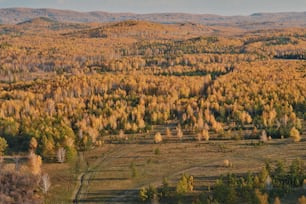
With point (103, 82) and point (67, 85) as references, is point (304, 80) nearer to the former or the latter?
point (103, 82)

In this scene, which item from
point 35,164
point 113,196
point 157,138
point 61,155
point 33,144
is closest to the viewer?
point 113,196

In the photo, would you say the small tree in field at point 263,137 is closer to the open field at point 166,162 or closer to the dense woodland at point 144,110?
the dense woodland at point 144,110

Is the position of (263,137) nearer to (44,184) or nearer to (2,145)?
(44,184)

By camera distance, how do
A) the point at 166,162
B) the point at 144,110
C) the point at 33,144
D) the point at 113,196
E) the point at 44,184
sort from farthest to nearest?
the point at 144,110, the point at 33,144, the point at 166,162, the point at 44,184, the point at 113,196

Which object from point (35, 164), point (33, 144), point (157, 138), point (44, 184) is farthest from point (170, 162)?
point (33, 144)

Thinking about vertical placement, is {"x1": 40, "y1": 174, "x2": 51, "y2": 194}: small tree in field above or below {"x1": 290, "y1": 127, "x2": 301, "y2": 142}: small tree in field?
below

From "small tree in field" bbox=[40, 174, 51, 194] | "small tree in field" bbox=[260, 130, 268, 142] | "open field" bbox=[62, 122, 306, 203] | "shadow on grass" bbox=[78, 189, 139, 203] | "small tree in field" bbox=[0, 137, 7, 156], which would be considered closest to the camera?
"shadow on grass" bbox=[78, 189, 139, 203]

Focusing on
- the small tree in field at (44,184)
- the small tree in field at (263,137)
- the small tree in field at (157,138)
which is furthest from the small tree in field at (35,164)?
the small tree in field at (263,137)

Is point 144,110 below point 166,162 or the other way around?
the other way around

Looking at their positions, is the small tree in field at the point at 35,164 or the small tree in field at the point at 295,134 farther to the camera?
the small tree in field at the point at 295,134

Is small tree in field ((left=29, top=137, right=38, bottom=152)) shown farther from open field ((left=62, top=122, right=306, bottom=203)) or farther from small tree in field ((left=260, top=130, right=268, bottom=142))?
small tree in field ((left=260, top=130, right=268, bottom=142))

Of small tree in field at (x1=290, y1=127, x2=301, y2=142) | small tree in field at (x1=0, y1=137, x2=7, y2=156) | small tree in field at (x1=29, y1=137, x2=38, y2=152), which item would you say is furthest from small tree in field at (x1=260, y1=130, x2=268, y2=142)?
small tree in field at (x1=0, y1=137, x2=7, y2=156)

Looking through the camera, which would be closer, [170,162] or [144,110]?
[170,162]
